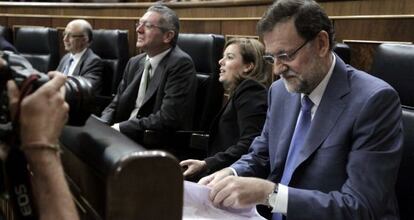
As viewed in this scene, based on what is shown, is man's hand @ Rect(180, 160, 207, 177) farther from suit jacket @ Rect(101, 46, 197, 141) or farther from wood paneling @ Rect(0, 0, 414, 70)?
wood paneling @ Rect(0, 0, 414, 70)

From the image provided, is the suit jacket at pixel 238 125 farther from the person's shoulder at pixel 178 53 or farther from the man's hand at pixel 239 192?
the man's hand at pixel 239 192

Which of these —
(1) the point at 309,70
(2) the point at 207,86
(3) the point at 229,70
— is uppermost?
(1) the point at 309,70

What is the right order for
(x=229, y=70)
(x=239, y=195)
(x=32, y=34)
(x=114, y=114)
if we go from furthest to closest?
(x=32, y=34), (x=114, y=114), (x=229, y=70), (x=239, y=195)

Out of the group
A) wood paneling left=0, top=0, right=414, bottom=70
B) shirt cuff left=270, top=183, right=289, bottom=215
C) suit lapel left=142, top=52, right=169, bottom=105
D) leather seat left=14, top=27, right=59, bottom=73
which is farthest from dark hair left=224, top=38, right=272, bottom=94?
leather seat left=14, top=27, right=59, bottom=73

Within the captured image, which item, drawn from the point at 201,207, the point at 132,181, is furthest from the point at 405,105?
the point at 132,181

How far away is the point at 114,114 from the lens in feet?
6.40

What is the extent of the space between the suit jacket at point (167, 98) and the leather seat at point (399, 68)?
32.9 inches

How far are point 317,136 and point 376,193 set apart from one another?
0.14 metres

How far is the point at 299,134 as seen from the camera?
0.93 metres

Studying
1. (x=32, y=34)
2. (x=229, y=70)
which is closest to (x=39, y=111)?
(x=229, y=70)

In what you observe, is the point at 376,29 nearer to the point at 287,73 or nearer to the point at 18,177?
the point at 287,73

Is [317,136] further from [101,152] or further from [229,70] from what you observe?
[229,70]

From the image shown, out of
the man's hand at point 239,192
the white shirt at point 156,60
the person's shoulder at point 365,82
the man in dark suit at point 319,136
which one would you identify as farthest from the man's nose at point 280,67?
the white shirt at point 156,60

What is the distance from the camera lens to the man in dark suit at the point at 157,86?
1675 mm
